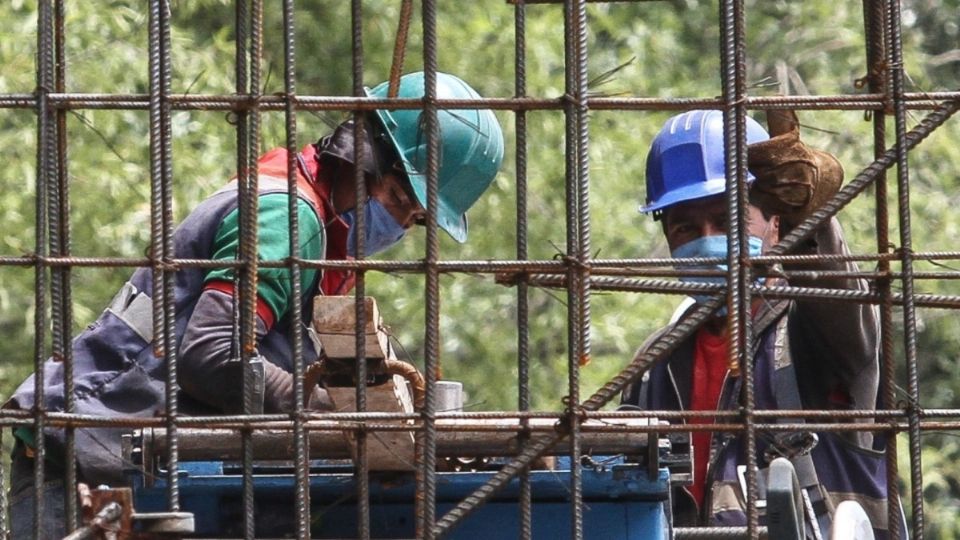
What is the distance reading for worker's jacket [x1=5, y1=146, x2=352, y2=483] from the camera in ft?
17.0

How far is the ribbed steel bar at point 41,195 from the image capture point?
4477 millimetres

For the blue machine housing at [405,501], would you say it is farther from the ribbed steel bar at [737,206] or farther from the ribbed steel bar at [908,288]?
the ribbed steel bar at [908,288]

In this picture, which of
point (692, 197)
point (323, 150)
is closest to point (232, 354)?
point (323, 150)

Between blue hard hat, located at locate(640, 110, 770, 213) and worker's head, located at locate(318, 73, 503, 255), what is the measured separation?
2.35 ft

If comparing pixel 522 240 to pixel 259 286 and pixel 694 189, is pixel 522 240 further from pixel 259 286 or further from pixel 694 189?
pixel 694 189

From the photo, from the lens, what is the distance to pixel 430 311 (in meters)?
4.46

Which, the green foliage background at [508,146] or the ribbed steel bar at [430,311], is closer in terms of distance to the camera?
the ribbed steel bar at [430,311]

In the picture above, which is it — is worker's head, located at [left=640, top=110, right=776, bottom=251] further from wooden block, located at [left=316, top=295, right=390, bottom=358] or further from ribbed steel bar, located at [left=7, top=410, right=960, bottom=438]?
wooden block, located at [left=316, top=295, right=390, bottom=358]

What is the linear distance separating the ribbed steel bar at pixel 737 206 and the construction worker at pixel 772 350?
48 centimetres

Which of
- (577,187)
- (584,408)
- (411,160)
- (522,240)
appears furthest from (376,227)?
(584,408)

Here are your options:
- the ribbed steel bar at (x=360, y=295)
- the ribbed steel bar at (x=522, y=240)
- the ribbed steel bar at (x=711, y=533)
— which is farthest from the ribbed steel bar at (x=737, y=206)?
the ribbed steel bar at (x=360, y=295)

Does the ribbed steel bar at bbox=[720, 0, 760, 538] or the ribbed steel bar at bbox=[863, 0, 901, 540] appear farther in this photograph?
the ribbed steel bar at bbox=[863, 0, 901, 540]

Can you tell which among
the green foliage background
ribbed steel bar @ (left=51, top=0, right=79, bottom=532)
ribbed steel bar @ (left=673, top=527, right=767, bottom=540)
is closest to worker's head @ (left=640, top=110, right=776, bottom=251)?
ribbed steel bar @ (left=673, top=527, right=767, bottom=540)

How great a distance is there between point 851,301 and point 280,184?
136cm
